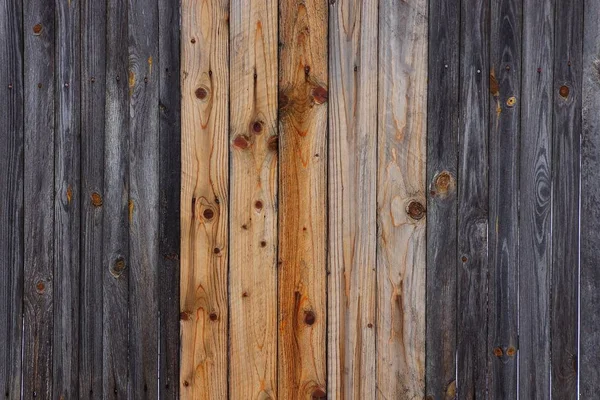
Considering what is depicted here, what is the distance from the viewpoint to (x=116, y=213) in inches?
77.1

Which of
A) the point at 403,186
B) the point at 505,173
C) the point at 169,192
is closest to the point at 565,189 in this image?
the point at 505,173

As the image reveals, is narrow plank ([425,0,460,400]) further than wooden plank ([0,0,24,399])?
No

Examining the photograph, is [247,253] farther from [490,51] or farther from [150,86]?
[490,51]

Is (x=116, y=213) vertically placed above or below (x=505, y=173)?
below

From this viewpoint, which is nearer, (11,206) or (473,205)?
(473,205)

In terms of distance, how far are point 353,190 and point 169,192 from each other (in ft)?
2.20

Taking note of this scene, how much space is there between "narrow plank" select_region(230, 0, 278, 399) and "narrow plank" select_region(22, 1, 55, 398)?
687 millimetres

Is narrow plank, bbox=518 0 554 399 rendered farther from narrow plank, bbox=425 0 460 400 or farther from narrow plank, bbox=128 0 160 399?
narrow plank, bbox=128 0 160 399

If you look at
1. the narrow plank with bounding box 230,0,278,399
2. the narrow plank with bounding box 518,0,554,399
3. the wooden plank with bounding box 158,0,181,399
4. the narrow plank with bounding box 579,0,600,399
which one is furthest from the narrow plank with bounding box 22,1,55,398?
the narrow plank with bounding box 579,0,600,399

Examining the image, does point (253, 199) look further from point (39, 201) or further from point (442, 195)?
point (39, 201)

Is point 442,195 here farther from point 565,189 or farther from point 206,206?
point 206,206

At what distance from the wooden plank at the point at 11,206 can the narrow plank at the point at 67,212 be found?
15cm

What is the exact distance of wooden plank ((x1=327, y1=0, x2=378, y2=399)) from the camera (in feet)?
6.26

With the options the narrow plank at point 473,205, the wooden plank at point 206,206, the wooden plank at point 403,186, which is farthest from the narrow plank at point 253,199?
the narrow plank at point 473,205
